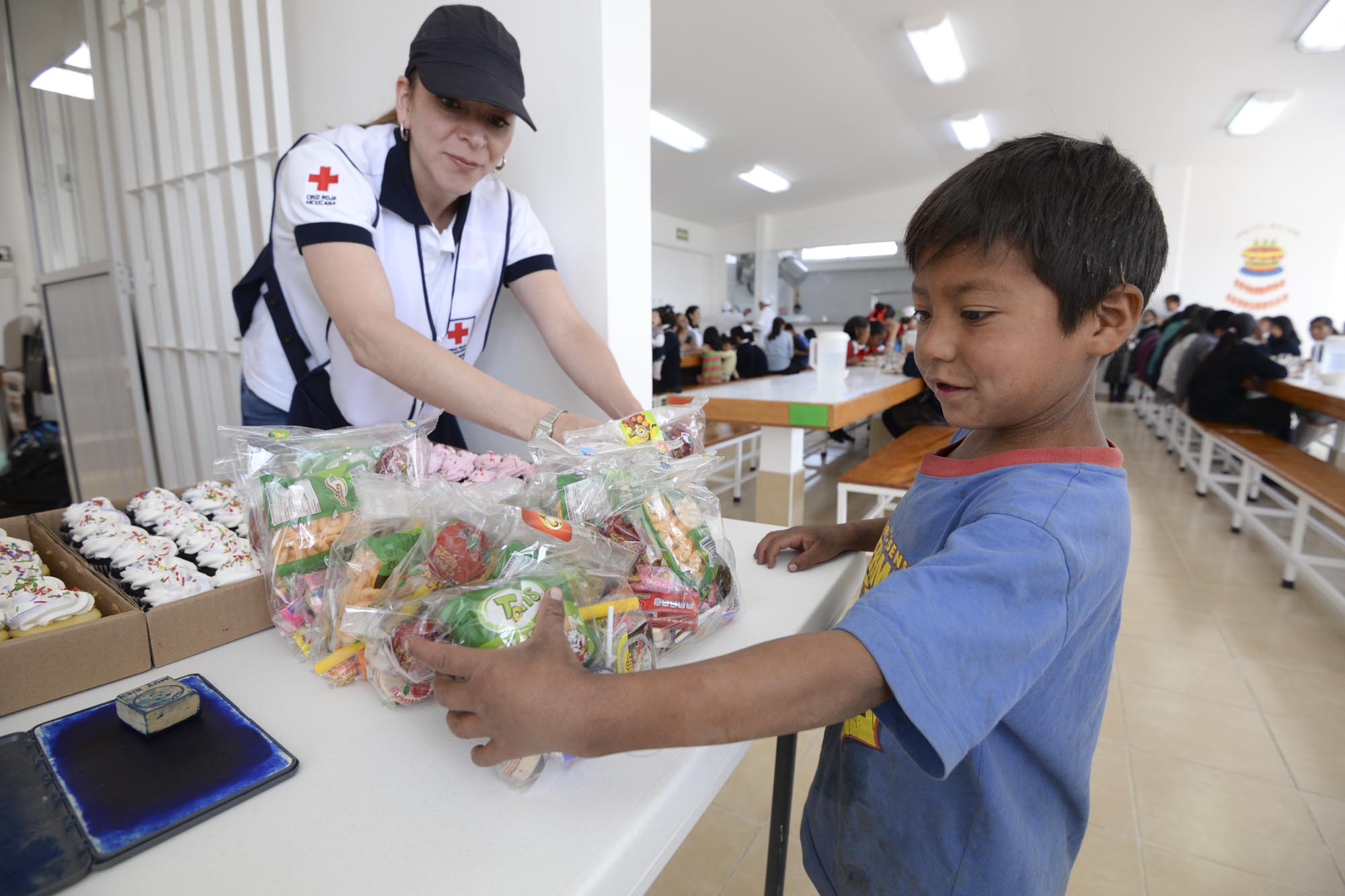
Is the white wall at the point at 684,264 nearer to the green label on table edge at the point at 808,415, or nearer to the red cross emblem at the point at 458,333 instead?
the green label on table edge at the point at 808,415

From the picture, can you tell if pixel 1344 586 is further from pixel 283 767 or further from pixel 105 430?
pixel 105 430

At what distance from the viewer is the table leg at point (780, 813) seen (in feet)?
3.19

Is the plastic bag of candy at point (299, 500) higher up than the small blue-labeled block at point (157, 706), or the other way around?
the plastic bag of candy at point (299, 500)

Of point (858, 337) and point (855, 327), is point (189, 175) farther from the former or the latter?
point (858, 337)

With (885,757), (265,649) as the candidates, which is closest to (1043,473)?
(885,757)

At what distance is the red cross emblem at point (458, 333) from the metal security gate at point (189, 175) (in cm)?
102

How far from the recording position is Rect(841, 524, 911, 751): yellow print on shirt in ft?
2.34

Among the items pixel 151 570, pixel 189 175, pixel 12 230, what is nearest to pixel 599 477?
pixel 151 570

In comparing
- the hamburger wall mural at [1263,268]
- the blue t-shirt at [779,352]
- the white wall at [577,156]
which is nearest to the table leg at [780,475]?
the white wall at [577,156]

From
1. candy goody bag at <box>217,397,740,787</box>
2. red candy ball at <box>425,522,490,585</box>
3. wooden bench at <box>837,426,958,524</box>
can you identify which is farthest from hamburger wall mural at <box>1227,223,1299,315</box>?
red candy ball at <box>425,522,490,585</box>

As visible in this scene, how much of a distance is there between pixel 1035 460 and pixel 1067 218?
0.23 meters

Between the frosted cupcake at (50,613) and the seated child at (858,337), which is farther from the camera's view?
the seated child at (858,337)

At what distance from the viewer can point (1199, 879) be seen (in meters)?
1.48

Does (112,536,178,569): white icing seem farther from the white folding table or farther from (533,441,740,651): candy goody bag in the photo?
(533,441,740,651): candy goody bag
